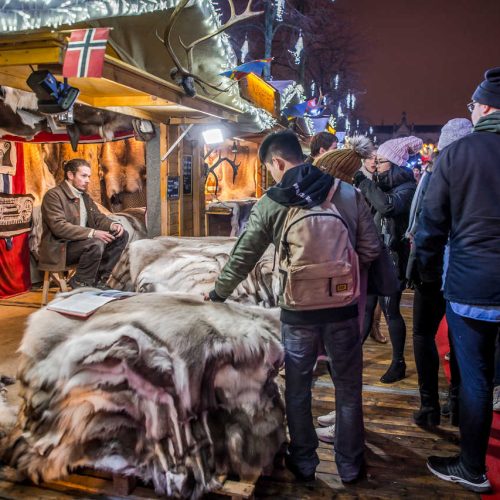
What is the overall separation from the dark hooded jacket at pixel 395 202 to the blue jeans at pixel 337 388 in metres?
1.72

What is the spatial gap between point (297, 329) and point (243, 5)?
77.8 ft

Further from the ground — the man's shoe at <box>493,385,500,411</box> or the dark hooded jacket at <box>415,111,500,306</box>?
the dark hooded jacket at <box>415,111,500,306</box>

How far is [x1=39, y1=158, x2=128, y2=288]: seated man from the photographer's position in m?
5.99

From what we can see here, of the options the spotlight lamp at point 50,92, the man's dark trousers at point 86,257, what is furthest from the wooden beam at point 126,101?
the man's dark trousers at point 86,257

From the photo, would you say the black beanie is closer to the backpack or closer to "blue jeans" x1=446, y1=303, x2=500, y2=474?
the backpack

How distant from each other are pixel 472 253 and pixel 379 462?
148 centimetres

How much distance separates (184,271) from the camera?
459cm

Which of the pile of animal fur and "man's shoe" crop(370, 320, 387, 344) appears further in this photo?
"man's shoe" crop(370, 320, 387, 344)

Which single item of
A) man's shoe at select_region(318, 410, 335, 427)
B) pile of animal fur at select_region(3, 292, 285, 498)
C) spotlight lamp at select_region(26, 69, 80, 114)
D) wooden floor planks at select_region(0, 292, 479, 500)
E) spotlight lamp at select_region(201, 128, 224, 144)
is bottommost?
wooden floor planks at select_region(0, 292, 479, 500)

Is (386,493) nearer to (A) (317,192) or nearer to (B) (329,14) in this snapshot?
(A) (317,192)

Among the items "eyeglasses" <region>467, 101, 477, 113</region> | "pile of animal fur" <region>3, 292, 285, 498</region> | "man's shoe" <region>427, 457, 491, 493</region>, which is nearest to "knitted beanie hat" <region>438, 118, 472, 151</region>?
"eyeglasses" <region>467, 101, 477, 113</region>

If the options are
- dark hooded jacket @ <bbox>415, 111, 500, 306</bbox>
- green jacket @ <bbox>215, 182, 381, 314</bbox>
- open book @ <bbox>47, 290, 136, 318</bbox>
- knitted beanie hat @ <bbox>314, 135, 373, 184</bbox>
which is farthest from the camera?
knitted beanie hat @ <bbox>314, 135, 373, 184</bbox>

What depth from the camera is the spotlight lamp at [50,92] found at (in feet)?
13.3

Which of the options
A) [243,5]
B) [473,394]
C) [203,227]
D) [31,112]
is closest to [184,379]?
[473,394]
